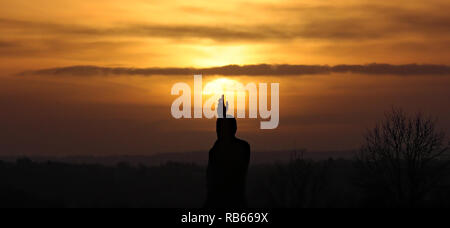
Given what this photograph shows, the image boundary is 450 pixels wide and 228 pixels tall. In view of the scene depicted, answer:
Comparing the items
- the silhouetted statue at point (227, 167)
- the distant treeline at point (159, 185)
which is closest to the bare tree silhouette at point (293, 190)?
the distant treeline at point (159, 185)

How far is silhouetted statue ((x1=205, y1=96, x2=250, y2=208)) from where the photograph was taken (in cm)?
2175

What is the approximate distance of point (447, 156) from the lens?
203ft

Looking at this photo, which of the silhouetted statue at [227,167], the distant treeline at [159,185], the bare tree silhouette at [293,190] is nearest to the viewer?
the silhouetted statue at [227,167]

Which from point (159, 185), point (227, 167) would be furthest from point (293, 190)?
point (227, 167)

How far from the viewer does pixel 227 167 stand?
21.8m

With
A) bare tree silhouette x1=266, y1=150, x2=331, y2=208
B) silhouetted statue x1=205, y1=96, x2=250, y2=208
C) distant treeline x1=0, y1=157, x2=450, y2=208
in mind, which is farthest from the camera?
distant treeline x1=0, y1=157, x2=450, y2=208

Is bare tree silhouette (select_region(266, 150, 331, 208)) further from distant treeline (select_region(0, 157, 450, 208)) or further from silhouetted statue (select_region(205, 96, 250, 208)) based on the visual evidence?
silhouetted statue (select_region(205, 96, 250, 208))

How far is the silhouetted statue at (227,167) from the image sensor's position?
21.8 metres

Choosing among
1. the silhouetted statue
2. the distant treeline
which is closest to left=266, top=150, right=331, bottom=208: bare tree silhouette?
the distant treeline

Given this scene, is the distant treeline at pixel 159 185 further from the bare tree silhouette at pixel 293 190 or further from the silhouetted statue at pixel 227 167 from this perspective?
the silhouetted statue at pixel 227 167

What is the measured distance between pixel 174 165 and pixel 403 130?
185ft

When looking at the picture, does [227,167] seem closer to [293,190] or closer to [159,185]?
[293,190]

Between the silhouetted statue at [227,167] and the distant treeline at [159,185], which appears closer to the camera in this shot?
the silhouetted statue at [227,167]
